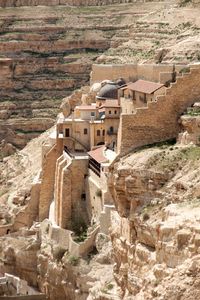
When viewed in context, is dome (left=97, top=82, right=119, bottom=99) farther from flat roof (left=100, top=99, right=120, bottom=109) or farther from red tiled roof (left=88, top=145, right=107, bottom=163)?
red tiled roof (left=88, top=145, right=107, bottom=163)

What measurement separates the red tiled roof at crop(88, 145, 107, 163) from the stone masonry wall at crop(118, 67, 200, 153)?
7.90 metres

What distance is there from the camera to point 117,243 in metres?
33.6

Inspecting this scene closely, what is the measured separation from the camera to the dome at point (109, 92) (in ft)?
169

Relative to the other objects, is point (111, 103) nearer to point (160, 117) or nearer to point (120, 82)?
point (120, 82)

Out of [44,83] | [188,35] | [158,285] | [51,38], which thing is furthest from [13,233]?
[51,38]

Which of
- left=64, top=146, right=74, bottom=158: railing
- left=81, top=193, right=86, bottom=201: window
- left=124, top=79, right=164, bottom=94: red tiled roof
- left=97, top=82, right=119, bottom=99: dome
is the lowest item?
left=81, top=193, right=86, bottom=201: window

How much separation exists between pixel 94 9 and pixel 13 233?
5720 cm

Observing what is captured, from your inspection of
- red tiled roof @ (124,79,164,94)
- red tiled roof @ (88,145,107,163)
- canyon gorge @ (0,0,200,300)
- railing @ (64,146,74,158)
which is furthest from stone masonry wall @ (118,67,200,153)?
railing @ (64,146,74,158)

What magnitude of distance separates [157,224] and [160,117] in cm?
670

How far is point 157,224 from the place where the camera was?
29.0 m

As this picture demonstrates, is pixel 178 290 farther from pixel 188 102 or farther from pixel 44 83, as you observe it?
pixel 44 83

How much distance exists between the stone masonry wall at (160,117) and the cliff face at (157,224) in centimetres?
89

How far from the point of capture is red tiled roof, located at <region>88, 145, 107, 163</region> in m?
42.8

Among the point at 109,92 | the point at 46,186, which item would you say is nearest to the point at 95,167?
the point at 46,186
